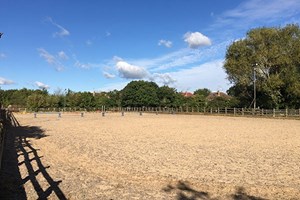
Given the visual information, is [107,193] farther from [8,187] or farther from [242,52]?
[242,52]

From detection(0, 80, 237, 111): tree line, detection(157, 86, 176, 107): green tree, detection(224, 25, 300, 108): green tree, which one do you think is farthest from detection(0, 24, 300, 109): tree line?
detection(157, 86, 176, 107): green tree

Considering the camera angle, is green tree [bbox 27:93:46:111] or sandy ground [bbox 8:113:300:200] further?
green tree [bbox 27:93:46:111]

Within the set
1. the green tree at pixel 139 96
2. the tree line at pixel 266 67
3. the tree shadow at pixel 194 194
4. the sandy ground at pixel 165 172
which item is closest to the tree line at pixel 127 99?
the green tree at pixel 139 96

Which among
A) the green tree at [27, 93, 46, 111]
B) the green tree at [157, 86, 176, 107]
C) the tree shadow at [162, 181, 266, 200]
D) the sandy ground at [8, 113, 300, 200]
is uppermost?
the green tree at [157, 86, 176, 107]

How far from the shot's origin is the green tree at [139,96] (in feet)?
312

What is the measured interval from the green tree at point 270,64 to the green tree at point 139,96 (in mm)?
43760

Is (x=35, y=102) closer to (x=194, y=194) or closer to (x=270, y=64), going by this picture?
(x=270, y=64)

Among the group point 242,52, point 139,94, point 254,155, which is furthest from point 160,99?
point 254,155

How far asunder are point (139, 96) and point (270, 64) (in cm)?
5121

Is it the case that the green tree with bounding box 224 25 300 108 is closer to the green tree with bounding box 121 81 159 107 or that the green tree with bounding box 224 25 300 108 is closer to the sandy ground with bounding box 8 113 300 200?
the sandy ground with bounding box 8 113 300 200

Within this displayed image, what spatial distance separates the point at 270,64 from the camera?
48.4 meters

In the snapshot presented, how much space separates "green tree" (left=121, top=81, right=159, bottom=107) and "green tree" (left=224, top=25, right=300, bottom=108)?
43760mm

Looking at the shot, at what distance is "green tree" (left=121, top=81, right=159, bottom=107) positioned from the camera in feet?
312

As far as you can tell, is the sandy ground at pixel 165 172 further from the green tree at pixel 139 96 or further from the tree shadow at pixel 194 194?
the green tree at pixel 139 96
